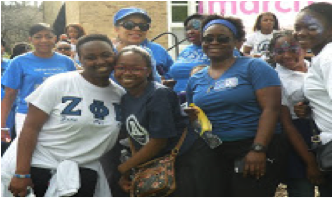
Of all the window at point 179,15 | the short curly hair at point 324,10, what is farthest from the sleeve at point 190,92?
the window at point 179,15

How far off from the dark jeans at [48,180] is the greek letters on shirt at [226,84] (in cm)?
109

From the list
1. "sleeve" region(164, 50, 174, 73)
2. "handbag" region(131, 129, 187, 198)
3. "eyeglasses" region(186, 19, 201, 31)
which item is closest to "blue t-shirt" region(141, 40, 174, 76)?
"sleeve" region(164, 50, 174, 73)

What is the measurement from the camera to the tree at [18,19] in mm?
24625

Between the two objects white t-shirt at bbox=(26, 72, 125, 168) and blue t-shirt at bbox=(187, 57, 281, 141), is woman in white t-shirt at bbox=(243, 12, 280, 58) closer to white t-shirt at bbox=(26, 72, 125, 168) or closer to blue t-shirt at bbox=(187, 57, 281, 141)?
blue t-shirt at bbox=(187, 57, 281, 141)

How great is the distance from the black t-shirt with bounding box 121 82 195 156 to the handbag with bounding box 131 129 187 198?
65mm

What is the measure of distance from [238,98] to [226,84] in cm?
13

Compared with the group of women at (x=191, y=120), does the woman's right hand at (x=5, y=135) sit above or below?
below

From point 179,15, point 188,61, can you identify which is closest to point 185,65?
point 188,61

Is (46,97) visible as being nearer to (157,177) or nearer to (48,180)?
(48,180)

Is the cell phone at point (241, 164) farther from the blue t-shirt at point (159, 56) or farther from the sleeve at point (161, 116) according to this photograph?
the blue t-shirt at point (159, 56)

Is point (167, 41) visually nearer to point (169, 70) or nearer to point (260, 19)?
point (260, 19)

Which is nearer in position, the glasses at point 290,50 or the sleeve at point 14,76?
the glasses at point 290,50

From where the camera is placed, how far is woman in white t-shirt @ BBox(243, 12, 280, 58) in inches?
261

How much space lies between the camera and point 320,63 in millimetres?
2719
